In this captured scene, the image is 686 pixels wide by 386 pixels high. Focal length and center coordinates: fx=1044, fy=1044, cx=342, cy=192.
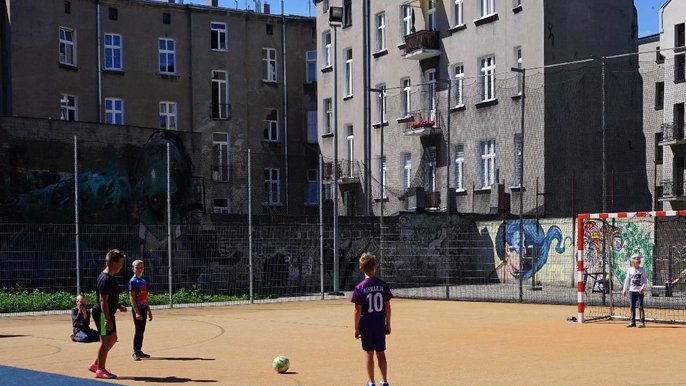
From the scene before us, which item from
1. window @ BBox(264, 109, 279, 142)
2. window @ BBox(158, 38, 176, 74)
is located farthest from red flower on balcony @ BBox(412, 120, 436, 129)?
window @ BBox(158, 38, 176, 74)

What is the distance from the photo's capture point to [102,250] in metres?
30.9

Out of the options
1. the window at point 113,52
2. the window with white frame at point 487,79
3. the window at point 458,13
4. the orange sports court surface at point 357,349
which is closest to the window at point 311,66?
the window at point 113,52

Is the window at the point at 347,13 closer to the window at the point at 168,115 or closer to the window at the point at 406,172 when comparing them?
the window at the point at 406,172

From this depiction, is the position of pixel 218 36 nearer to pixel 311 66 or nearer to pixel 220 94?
pixel 220 94

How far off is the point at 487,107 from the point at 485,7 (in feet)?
38.9

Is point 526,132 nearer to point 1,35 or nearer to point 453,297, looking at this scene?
point 453,297

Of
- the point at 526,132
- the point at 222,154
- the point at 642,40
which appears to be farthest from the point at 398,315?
the point at 642,40

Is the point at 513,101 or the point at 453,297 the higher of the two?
the point at 513,101

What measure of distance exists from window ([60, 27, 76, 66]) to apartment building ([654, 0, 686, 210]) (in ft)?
91.9

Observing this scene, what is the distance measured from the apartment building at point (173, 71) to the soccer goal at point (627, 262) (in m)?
17.0

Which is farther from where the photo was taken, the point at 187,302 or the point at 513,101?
the point at 513,101

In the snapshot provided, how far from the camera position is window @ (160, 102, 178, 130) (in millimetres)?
55125

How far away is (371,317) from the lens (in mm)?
12344

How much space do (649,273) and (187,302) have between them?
42.9 feet
